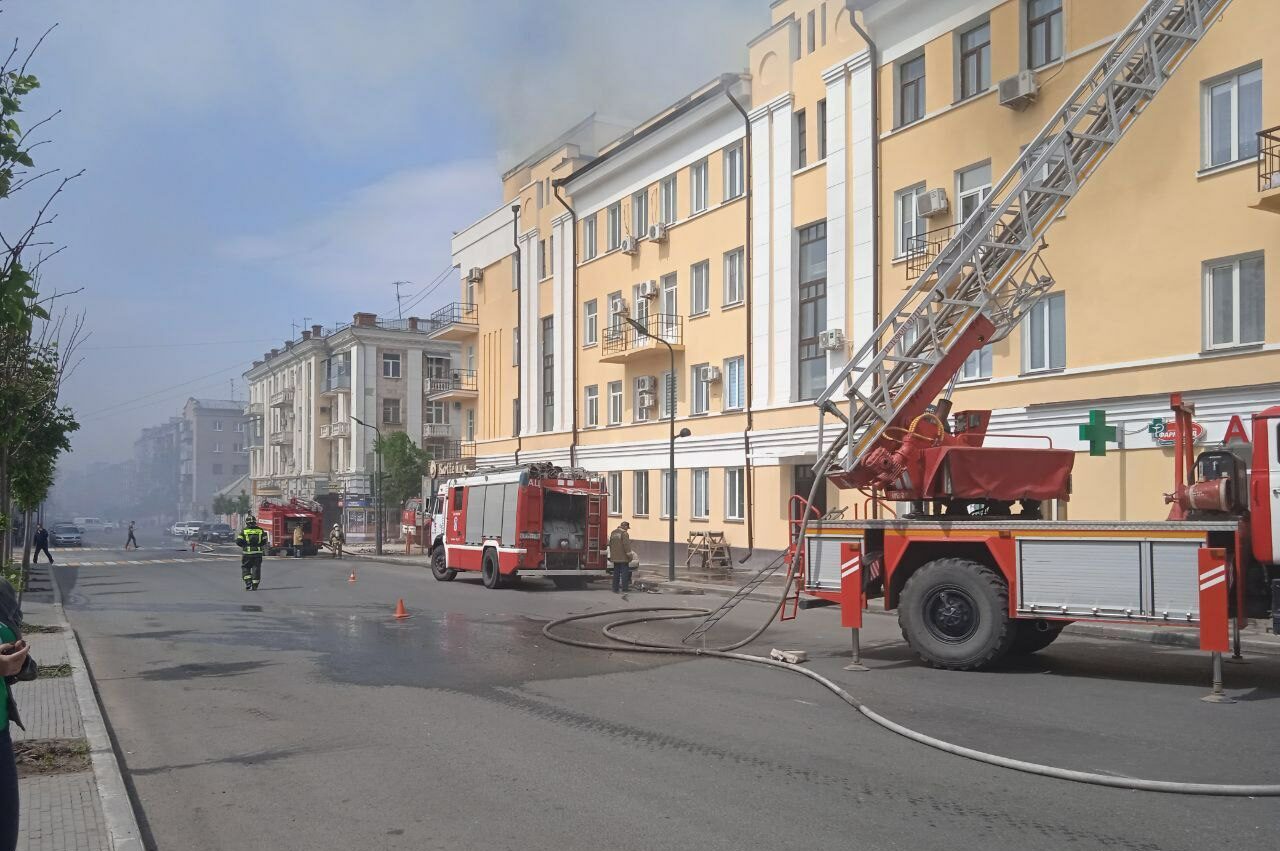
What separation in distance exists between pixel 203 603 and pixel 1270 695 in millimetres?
18407

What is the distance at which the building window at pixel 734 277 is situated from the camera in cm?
3159

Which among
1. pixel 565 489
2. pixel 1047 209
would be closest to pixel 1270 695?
pixel 1047 209

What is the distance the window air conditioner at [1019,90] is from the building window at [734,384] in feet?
37.9

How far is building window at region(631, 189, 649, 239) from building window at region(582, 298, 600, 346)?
3.70 metres

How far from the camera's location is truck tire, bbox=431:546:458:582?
92.1 ft

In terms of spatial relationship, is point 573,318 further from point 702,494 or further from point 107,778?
point 107,778

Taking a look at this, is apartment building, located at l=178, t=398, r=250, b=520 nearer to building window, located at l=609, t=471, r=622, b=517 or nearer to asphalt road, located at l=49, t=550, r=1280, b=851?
building window, located at l=609, t=471, r=622, b=517

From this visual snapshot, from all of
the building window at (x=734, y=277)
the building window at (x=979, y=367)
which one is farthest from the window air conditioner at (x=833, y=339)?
the building window at (x=734, y=277)

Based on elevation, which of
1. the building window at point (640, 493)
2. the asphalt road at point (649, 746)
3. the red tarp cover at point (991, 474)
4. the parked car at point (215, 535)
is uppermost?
the red tarp cover at point (991, 474)

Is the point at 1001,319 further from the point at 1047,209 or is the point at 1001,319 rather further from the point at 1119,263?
the point at 1119,263

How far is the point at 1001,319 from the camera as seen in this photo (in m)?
14.0

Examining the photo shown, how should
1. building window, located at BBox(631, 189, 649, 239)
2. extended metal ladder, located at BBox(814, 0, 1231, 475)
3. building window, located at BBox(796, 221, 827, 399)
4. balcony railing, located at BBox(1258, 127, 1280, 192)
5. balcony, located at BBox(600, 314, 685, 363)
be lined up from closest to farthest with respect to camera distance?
1. extended metal ladder, located at BBox(814, 0, 1231, 475)
2. balcony railing, located at BBox(1258, 127, 1280, 192)
3. building window, located at BBox(796, 221, 827, 399)
4. balcony, located at BBox(600, 314, 685, 363)
5. building window, located at BBox(631, 189, 649, 239)

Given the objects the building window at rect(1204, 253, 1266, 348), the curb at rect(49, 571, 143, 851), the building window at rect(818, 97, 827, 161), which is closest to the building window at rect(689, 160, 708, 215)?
the building window at rect(818, 97, 827, 161)

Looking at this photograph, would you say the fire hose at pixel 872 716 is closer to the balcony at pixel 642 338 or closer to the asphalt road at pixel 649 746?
the asphalt road at pixel 649 746
